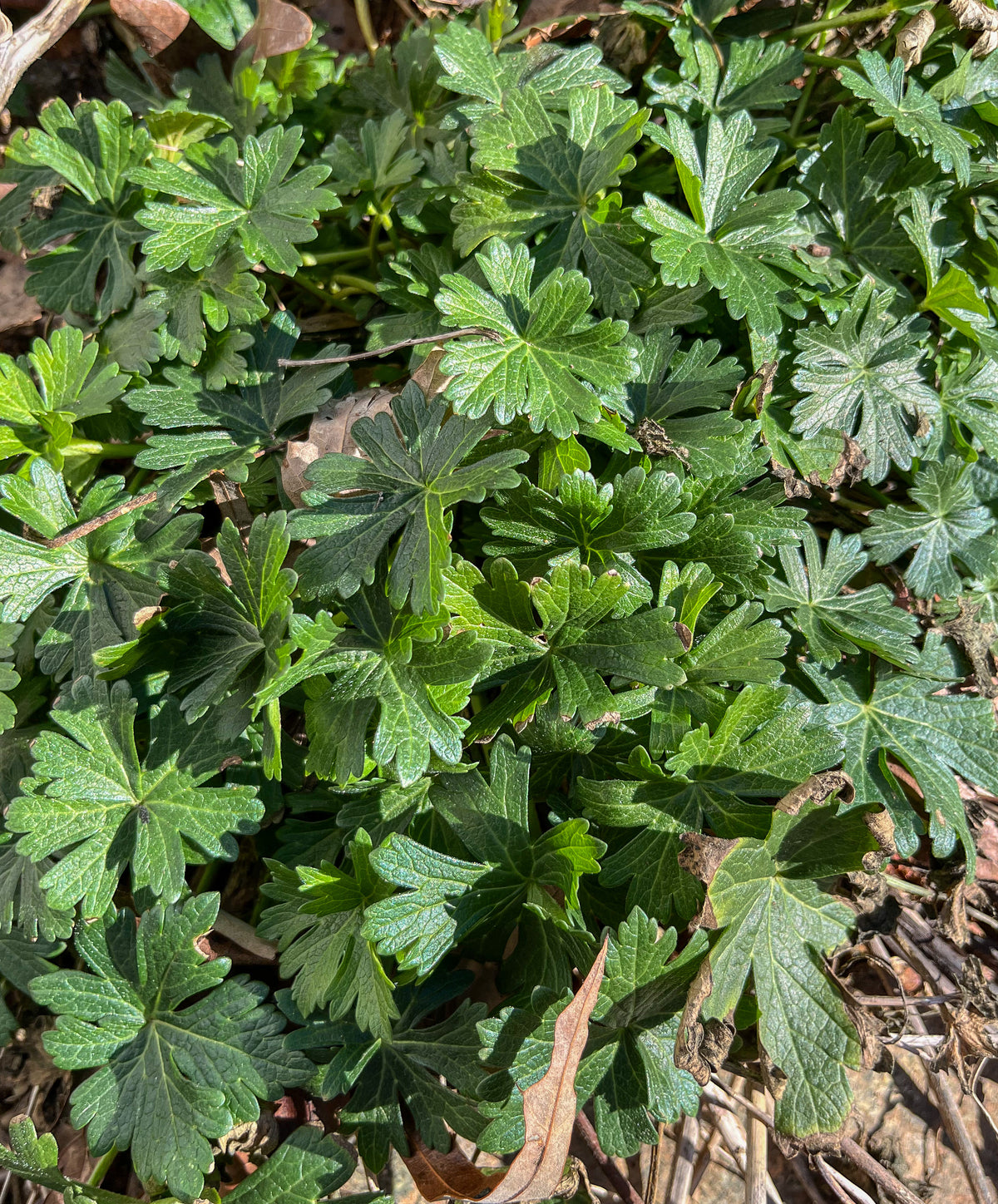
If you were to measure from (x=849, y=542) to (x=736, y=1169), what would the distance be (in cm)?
137

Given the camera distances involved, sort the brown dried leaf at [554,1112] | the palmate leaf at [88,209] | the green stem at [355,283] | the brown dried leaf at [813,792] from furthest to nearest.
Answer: the green stem at [355,283], the palmate leaf at [88,209], the brown dried leaf at [813,792], the brown dried leaf at [554,1112]

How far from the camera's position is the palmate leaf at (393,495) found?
1.54 m

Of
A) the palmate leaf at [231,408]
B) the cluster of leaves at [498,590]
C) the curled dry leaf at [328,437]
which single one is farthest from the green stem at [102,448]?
the curled dry leaf at [328,437]

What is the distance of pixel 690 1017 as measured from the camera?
1502 mm

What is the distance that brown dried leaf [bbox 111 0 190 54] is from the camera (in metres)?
2.45

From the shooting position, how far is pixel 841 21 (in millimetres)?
2189

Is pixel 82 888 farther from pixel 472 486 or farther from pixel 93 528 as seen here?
pixel 472 486

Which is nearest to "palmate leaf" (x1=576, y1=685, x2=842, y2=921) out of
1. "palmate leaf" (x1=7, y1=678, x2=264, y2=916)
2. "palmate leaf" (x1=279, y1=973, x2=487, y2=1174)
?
"palmate leaf" (x1=279, y1=973, x2=487, y2=1174)

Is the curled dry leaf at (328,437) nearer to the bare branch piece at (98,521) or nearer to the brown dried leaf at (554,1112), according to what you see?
the bare branch piece at (98,521)

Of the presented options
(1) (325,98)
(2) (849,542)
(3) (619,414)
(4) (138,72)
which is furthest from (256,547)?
(4) (138,72)

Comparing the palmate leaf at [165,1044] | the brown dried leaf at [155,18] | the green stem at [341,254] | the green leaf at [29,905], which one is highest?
the brown dried leaf at [155,18]

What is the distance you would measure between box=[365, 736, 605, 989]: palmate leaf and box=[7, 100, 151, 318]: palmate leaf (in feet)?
4.69

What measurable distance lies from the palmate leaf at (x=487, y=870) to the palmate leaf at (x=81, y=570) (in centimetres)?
72

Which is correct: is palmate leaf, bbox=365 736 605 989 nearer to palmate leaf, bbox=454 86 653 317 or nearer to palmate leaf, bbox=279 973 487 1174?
palmate leaf, bbox=279 973 487 1174
